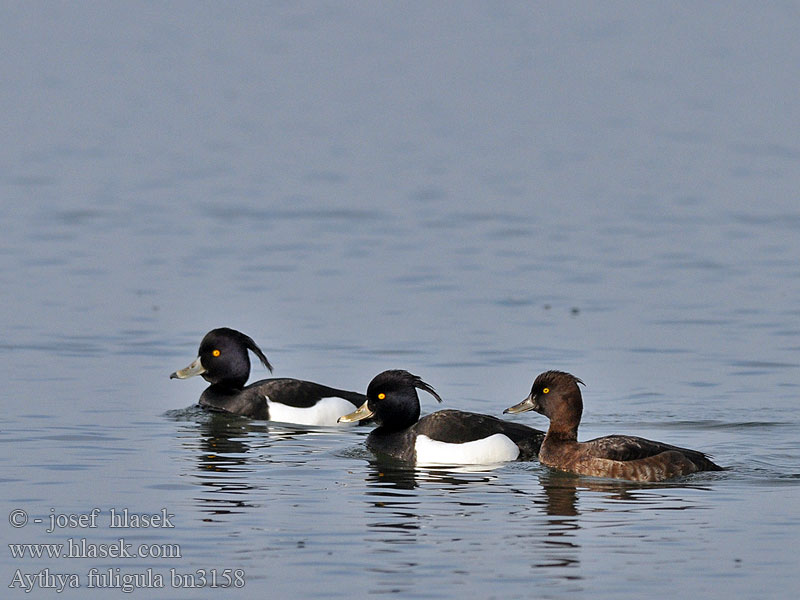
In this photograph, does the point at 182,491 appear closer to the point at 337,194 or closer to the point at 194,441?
the point at 194,441

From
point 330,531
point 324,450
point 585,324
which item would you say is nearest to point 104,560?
point 330,531

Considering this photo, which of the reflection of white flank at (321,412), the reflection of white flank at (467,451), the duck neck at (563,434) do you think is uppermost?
the reflection of white flank at (321,412)

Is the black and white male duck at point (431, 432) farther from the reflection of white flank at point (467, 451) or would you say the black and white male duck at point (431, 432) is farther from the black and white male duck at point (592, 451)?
the black and white male duck at point (592, 451)

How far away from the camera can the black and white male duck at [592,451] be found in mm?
12852

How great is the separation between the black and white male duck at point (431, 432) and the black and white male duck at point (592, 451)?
0.97 ft

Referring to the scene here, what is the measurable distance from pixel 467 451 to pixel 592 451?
1150 mm

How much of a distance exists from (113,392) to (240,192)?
11.8 metres

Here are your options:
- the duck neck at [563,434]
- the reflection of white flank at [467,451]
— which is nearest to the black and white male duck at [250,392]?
the reflection of white flank at [467,451]

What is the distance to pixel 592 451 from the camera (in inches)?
517

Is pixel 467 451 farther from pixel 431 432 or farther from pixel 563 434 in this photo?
pixel 563 434

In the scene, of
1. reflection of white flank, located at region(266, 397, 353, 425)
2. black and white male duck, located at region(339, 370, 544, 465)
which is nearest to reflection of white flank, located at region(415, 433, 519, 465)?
A: black and white male duck, located at region(339, 370, 544, 465)

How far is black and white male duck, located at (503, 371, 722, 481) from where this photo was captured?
12.9 meters

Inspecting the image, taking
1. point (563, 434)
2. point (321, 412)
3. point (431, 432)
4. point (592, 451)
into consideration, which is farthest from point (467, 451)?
point (321, 412)

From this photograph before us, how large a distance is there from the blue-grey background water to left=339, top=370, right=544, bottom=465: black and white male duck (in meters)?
0.44
